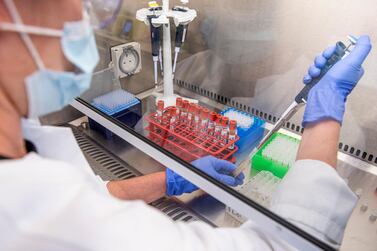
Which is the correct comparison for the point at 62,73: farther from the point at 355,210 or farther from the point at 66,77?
the point at 355,210

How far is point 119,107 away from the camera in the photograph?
1.27m

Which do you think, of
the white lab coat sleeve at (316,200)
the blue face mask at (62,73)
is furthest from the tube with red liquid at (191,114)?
the blue face mask at (62,73)

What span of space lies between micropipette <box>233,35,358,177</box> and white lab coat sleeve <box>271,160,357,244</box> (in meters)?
0.27

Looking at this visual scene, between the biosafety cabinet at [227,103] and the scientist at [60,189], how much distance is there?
0.11 metres

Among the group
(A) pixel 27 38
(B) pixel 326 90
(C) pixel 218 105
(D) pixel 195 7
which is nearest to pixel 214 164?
(B) pixel 326 90

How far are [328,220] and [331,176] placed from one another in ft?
0.40

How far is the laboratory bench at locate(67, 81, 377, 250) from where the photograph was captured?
0.76m

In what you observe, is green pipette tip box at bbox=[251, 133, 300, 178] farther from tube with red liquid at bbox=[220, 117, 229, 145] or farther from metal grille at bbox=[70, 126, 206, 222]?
metal grille at bbox=[70, 126, 206, 222]

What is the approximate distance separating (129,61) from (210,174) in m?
0.84

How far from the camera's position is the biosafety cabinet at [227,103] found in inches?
39.8

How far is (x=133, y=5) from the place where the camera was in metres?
1.40

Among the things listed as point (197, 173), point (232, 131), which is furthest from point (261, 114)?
point (197, 173)

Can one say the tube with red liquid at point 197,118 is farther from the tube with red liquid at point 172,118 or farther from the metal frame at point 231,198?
the metal frame at point 231,198

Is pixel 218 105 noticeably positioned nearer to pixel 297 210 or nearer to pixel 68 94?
pixel 297 210
